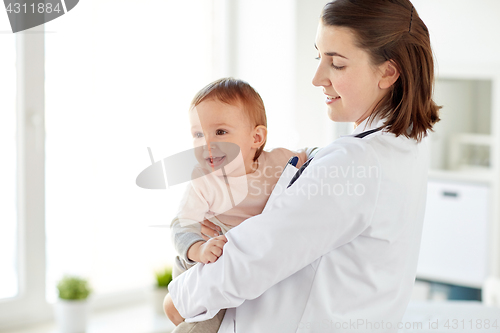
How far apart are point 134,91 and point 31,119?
22.3 inches

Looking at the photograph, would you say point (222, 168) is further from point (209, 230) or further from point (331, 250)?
point (331, 250)

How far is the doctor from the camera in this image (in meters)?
0.84

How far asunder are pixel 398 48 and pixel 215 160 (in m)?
0.47

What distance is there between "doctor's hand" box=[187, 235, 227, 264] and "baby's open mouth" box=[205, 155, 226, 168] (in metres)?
0.20

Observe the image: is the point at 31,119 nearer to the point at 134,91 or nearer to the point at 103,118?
the point at 103,118

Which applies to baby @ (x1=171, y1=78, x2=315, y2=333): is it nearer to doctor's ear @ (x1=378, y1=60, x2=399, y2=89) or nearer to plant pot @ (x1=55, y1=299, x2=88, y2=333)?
doctor's ear @ (x1=378, y1=60, x2=399, y2=89)

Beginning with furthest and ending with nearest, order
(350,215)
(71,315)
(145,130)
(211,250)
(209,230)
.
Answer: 1. (145,130)
2. (71,315)
3. (209,230)
4. (211,250)
5. (350,215)

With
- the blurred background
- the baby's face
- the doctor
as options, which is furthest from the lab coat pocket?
the blurred background

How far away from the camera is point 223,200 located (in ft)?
3.61

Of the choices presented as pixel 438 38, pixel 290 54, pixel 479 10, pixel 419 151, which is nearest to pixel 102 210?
A: pixel 290 54

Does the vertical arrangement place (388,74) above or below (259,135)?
above

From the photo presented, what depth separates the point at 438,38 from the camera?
262cm

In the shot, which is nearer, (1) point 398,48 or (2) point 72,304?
(1) point 398,48

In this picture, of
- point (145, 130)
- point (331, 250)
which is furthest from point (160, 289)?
point (331, 250)
